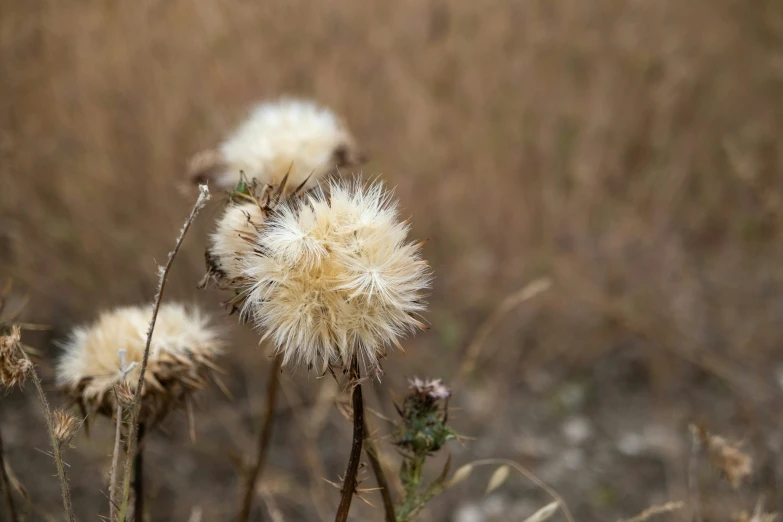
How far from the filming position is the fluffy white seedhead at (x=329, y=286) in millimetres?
746

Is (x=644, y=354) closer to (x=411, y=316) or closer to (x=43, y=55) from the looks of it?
(x=411, y=316)

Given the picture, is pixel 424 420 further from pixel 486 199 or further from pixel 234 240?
pixel 486 199

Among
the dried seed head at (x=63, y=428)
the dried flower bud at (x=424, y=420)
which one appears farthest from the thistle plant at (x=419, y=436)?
the dried seed head at (x=63, y=428)

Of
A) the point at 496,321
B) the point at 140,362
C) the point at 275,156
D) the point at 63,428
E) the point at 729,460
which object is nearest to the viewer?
the point at 63,428

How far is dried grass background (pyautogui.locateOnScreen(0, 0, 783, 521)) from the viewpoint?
2355 mm

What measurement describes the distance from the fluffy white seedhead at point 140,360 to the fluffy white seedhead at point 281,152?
1.04 ft

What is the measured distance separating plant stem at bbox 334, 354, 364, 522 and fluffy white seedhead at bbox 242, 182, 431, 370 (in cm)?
2

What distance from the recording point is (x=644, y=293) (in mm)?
2736

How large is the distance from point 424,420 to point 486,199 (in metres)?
2.20

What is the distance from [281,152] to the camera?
127 cm

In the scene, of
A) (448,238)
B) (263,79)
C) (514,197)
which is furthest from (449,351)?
(263,79)

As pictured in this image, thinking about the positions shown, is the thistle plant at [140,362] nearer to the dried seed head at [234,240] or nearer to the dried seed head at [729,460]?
the dried seed head at [234,240]

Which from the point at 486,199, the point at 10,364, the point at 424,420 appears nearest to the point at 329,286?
the point at 424,420

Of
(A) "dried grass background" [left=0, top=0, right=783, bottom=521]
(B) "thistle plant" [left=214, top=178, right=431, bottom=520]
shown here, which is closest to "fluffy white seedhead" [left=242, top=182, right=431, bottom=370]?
(B) "thistle plant" [left=214, top=178, right=431, bottom=520]
